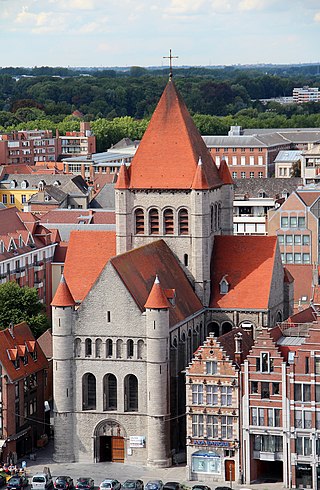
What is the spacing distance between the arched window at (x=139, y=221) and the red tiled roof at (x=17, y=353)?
1452 cm

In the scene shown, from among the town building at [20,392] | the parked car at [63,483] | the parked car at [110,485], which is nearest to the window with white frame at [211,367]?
the parked car at [110,485]

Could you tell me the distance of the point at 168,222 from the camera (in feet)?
452

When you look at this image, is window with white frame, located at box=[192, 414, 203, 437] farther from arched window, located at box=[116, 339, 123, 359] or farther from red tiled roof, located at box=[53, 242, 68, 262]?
red tiled roof, located at box=[53, 242, 68, 262]

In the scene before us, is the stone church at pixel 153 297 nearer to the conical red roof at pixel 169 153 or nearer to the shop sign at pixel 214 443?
the conical red roof at pixel 169 153

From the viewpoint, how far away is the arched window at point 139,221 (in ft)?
454

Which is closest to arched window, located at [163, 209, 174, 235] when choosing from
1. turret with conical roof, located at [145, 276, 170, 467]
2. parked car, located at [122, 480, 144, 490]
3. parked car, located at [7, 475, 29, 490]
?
turret with conical roof, located at [145, 276, 170, 467]

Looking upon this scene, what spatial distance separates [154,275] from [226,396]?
15333mm

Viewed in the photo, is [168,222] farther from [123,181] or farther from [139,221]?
[123,181]

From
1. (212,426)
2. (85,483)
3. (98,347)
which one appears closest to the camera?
(85,483)

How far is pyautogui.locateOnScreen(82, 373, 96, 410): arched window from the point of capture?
412 feet

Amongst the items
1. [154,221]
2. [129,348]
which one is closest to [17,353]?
[129,348]

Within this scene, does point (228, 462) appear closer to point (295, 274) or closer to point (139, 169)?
point (139, 169)

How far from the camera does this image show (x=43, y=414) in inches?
5236

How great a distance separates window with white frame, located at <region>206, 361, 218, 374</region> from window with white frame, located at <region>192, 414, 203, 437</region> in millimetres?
3972
